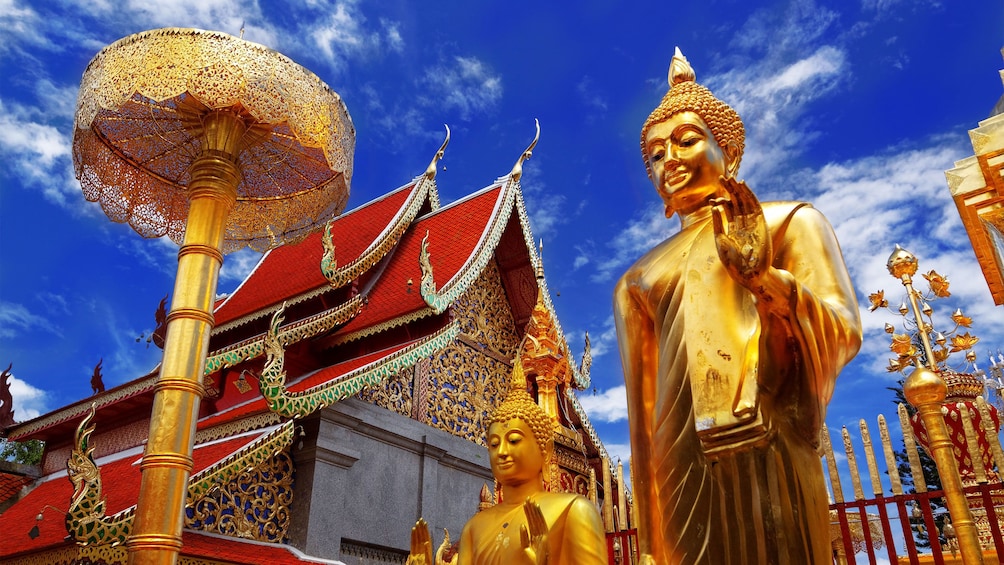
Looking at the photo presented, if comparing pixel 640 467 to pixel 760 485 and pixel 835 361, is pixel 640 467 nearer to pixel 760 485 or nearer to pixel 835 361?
pixel 760 485

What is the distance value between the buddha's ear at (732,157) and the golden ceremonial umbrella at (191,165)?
245 cm

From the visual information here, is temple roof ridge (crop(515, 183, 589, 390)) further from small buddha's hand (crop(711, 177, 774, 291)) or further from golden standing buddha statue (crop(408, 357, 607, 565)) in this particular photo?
small buddha's hand (crop(711, 177, 774, 291))

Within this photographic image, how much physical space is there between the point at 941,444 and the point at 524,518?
148 cm

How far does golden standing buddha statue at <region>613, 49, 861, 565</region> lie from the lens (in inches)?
55.9

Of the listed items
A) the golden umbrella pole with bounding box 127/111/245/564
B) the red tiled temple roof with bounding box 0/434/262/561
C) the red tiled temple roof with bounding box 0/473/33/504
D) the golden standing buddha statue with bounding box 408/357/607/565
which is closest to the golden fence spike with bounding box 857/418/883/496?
the golden standing buddha statue with bounding box 408/357/607/565

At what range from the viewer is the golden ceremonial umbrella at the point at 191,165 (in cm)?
317

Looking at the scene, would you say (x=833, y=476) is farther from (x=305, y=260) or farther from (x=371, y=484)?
(x=305, y=260)

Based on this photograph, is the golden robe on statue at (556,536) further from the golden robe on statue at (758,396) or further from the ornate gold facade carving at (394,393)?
the ornate gold facade carving at (394,393)

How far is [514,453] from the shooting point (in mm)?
2785

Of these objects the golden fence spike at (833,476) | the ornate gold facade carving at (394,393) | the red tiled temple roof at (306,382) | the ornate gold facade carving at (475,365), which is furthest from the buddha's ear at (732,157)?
the ornate gold facade carving at (475,365)

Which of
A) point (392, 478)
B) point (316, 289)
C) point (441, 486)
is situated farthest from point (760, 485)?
point (316, 289)

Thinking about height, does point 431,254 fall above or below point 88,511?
above

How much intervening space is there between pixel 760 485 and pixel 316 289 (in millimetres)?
5841

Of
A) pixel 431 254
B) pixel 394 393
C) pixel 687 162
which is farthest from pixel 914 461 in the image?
pixel 431 254
